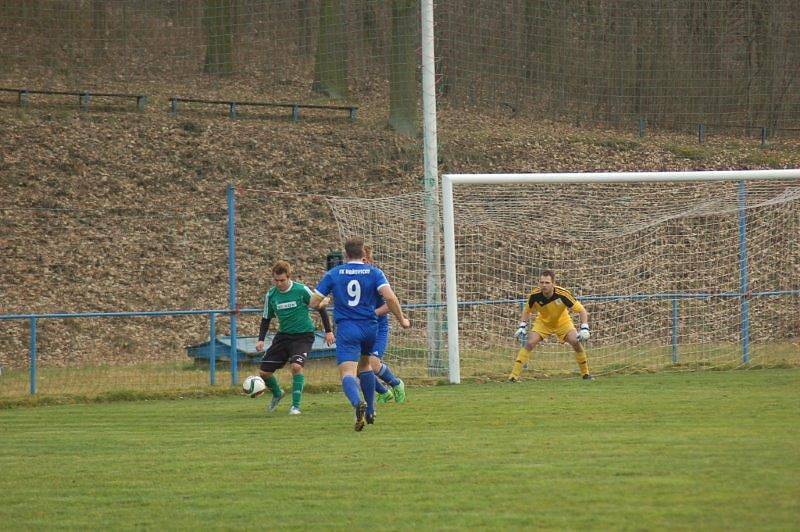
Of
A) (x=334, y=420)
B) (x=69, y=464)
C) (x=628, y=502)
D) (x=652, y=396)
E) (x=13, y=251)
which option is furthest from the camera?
(x=13, y=251)

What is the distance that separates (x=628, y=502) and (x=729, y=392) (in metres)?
6.86

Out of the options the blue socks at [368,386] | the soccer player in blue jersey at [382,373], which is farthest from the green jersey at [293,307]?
the blue socks at [368,386]

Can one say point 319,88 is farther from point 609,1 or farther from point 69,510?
point 69,510

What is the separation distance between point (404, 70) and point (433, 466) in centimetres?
1952

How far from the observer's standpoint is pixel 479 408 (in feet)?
40.6

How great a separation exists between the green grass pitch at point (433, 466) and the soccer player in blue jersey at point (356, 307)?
577 millimetres

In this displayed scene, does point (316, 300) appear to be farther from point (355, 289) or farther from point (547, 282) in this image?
point (547, 282)

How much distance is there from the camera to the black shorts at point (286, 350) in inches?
514

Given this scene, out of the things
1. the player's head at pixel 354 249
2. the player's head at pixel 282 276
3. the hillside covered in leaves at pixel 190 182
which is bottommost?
the player's head at pixel 282 276

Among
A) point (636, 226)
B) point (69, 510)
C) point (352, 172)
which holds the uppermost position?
point (352, 172)

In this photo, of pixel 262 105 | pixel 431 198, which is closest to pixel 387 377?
pixel 431 198

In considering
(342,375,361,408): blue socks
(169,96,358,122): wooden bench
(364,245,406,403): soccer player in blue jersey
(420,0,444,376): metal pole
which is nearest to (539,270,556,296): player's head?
(420,0,444,376): metal pole

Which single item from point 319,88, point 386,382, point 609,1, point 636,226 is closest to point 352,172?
point 319,88

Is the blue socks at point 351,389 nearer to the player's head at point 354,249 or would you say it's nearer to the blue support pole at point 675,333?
the player's head at point 354,249
